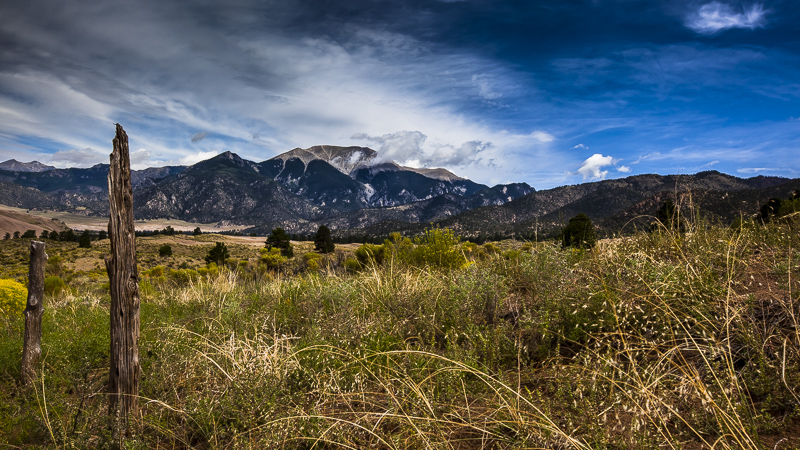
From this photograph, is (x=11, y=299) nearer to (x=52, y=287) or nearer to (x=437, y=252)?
(x=52, y=287)

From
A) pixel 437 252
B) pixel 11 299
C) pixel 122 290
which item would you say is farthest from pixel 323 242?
pixel 122 290

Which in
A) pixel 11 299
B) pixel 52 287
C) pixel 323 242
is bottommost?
pixel 52 287

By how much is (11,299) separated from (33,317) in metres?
5.16

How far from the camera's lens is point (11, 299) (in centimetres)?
850

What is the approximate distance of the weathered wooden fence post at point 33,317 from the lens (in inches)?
201

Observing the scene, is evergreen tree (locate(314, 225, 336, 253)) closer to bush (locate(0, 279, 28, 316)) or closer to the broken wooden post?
bush (locate(0, 279, 28, 316))

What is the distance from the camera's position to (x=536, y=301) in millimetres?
4191

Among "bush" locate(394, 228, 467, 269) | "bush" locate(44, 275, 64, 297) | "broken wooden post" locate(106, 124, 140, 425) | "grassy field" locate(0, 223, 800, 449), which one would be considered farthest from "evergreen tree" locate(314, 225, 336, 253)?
"broken wooden post" locate(106, 124, 140, 425)

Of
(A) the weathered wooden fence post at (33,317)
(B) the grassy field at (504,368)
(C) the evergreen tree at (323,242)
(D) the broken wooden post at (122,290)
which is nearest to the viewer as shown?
(B) the grassy field at (504,368)

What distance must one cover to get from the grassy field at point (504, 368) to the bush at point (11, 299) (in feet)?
11.5

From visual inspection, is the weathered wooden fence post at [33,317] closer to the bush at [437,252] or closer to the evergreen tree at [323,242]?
the bush at [437,252]

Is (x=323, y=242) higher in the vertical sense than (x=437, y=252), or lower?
lower

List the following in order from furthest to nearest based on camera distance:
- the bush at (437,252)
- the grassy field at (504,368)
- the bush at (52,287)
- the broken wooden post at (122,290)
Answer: the bush at (52,287) < the bush at (437,252) < the broken wooden post at (122,290) < the grassy field at (504,368)

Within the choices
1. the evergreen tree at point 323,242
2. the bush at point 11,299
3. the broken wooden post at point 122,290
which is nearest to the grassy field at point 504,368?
the broken wooden post at point 122,290
